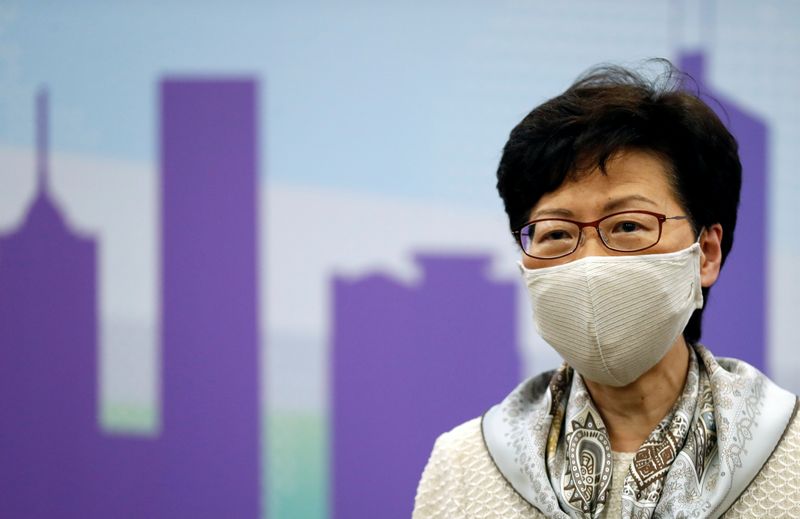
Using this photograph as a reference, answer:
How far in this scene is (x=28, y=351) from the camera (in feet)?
10.0

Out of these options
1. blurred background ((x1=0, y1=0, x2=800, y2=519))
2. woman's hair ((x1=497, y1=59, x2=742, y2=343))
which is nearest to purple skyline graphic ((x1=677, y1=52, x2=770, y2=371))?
blurred background ((x1=0, y1=0, x2=800, y2=519))

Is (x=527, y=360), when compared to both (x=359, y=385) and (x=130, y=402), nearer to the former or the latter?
(x=359, y=385)

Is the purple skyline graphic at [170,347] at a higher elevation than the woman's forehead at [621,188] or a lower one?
lower

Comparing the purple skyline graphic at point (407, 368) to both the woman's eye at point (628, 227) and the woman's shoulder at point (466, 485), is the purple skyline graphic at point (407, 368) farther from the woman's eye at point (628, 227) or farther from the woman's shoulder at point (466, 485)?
the woman's eye at point (628, 227)

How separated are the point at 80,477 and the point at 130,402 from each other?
0.26 m

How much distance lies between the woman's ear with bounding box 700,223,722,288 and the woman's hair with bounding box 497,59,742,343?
0.02 m

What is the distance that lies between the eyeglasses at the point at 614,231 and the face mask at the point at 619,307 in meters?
0.02

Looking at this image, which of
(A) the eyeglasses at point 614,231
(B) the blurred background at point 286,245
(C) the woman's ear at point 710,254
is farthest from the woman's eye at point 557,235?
(B) the blurred background at point 286,245

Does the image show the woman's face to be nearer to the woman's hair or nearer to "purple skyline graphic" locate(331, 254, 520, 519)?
the woman's hair

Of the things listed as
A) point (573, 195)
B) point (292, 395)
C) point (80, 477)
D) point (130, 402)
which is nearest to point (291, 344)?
point (292, 395)

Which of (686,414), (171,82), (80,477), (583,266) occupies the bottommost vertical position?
(80,477)

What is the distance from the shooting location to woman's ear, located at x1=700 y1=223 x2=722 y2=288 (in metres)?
1.56

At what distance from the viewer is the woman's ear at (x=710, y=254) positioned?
1.56 m

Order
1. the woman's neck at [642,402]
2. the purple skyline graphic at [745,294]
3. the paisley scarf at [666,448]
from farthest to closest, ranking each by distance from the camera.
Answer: the purple skyline graphic at [745,294], the woman's neck at [642,402], the paisley scarf at [666,448]
